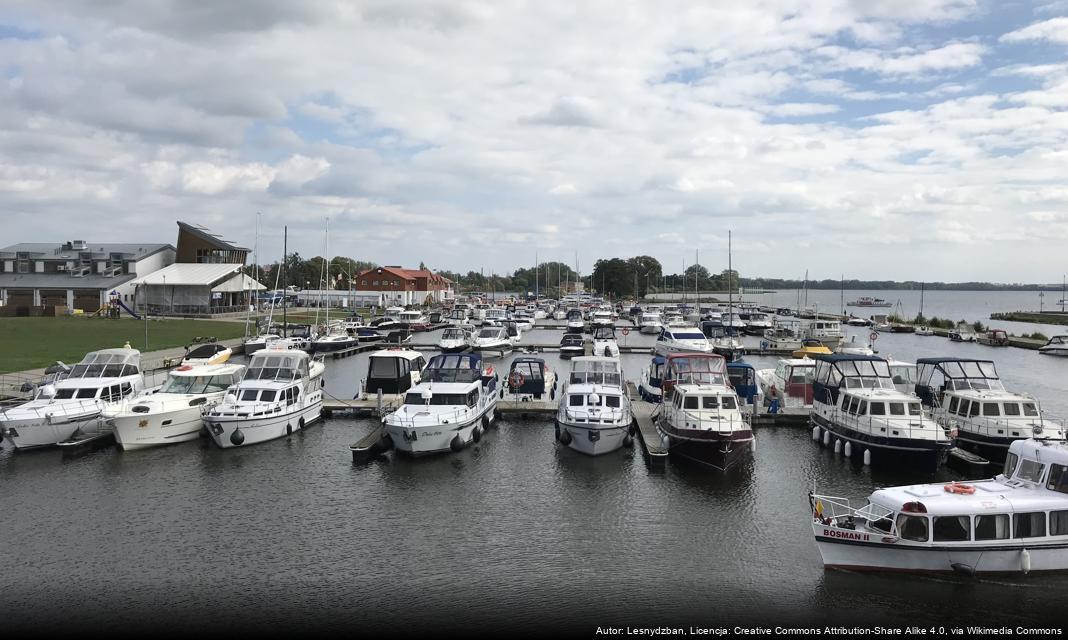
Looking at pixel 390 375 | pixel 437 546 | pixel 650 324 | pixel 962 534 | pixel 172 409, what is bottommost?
pixel 437 546

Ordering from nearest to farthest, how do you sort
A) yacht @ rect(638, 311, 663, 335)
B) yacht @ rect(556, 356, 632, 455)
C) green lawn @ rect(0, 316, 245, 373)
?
yacht @ rect(556, 356, 632, 455) < green lawn @ rect(0, 316, 245, 373) < yacht @ rect(638, 311, 663, 335)

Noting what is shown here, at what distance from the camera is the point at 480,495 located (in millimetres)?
29031

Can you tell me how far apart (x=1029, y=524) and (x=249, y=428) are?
31927 millimetres

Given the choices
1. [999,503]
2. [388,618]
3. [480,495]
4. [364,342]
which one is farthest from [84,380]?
[364,342]

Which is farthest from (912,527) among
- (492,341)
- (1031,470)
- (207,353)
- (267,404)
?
(492,341)

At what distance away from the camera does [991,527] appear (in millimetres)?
20656

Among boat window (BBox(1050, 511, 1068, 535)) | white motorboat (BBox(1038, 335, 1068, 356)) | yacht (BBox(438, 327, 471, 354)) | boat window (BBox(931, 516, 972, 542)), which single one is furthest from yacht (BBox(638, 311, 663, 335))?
boat window (BBox(931, 516, 972, 542))

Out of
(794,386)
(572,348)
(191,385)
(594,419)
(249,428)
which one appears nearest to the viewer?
(594,419)

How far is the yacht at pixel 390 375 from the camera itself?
48.2 m

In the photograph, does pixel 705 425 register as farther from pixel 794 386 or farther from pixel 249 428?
pixel 249 428

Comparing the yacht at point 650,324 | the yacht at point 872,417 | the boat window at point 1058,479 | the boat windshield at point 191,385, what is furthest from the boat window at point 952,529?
the yacht at point 650,324

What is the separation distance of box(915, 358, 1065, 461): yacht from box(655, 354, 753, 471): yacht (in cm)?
928

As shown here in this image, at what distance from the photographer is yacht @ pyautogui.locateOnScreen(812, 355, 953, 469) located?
99.9 ft

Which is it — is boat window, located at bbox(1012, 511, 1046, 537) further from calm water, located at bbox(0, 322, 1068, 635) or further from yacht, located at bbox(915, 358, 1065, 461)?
yacht, located at bbox(915, 358, 1065, 461)
